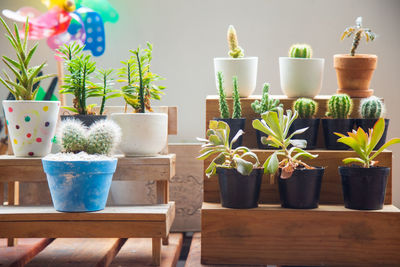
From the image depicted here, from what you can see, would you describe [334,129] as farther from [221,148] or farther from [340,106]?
[221,148]

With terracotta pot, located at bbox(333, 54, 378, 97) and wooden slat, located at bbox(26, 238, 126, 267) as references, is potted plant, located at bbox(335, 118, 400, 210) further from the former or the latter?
wooden slat, located at bbox(26, 238, 126, 267)

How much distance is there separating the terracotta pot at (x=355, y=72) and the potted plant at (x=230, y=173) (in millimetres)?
465

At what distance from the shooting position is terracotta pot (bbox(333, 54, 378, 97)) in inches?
64.8

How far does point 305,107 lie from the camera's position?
152 cm

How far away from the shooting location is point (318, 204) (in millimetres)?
1479

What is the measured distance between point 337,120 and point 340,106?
0.14ft

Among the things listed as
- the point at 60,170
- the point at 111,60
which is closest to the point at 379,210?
the point at 60,170

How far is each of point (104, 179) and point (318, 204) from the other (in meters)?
0.62

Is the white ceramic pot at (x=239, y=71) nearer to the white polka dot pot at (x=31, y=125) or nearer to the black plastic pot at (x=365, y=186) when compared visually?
the black plastic pot at (x=365, y=186)

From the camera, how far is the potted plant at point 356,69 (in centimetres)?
165

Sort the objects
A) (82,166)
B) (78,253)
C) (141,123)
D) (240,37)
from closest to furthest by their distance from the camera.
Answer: (82,166) → (141,123) → (78,253) → (240,37)

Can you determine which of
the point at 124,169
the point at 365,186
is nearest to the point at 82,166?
the point at 124,169

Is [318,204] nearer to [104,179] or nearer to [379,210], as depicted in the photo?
[379,210]

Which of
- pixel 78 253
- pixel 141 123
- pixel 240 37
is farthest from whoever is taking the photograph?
pixel 240 37
